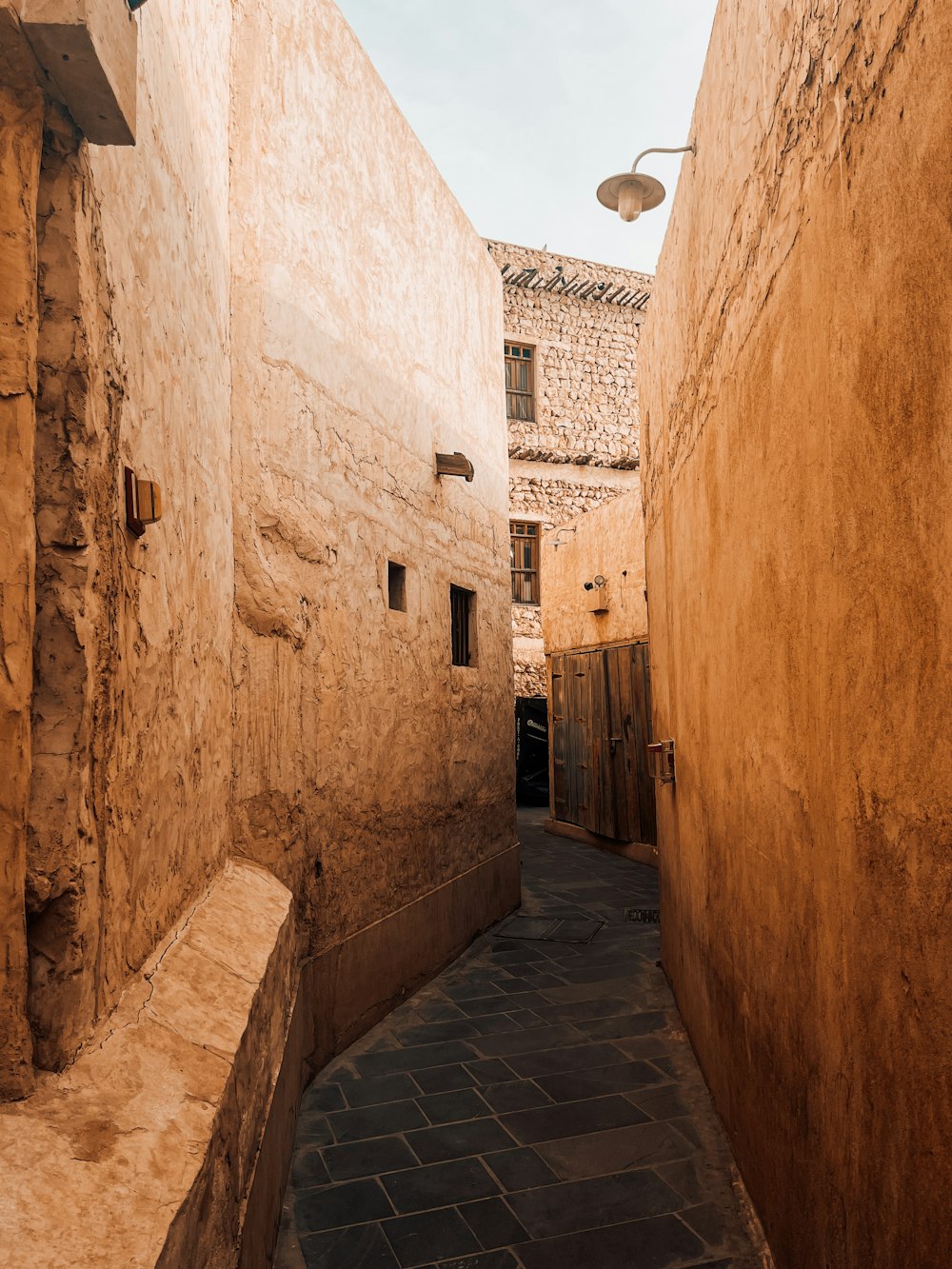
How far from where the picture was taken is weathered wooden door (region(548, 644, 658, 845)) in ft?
31.4

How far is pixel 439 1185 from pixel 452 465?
4369mm

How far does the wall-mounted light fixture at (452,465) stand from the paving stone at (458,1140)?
159 inches

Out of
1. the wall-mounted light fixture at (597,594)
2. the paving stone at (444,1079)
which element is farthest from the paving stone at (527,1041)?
the wall-mounted light fixture at (597,594)

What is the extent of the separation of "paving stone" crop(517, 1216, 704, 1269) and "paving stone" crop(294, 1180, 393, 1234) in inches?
21.0

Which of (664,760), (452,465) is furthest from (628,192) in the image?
(664,760)

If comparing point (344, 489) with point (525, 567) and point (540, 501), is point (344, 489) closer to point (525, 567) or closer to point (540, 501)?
point (525, 567)

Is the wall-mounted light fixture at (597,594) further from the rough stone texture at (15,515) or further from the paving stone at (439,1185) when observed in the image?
the rough stone texture at (15,515)

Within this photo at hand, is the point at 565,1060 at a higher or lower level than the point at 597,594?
lower

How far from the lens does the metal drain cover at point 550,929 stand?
6691 mm

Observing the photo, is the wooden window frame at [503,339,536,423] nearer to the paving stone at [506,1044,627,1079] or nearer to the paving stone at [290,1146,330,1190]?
the paving stone at [506,1044,627,1079]

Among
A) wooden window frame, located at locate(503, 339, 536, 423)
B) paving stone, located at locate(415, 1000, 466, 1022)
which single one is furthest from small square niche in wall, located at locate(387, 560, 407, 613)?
wooden window frame, located at locate(503, 339, 536, 423)

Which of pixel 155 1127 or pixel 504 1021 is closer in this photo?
pixel 155 1127

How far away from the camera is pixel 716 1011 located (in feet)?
11.5

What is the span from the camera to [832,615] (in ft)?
6.18
